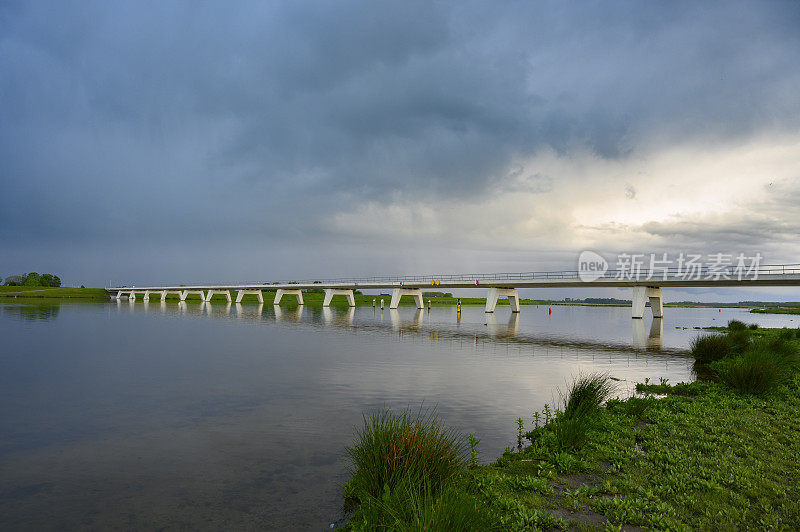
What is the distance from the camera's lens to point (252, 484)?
7.11 m

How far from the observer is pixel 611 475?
7.10m

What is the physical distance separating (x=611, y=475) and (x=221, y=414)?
31.0 ft

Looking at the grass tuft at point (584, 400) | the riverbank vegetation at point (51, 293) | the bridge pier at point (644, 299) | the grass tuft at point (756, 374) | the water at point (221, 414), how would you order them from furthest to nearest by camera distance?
the riverbank vegetation at point (51, 293) → the bridge pier at point (644, 299) → the grass tuft at point (756, 374) → the grass tuft at point (584, 400) → the water at point (221, 414)

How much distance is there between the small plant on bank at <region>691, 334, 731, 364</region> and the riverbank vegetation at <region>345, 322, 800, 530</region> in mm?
10694

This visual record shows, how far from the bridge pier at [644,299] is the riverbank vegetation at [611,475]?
52.1 metres

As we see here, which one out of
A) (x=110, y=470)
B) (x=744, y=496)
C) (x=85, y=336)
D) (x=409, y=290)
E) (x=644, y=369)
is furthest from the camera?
(x=409, y=290)

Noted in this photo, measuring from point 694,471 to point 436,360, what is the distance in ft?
47.8

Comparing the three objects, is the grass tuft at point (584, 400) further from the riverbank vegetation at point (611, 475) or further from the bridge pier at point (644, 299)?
the bridge pier at point (644, 299)

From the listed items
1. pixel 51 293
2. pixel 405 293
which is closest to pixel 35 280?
pixel 51 293

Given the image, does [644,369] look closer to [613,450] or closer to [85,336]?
[613,450]

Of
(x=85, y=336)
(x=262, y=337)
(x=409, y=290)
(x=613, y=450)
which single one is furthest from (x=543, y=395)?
(x=409, y=290)

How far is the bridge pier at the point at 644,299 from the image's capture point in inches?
2283

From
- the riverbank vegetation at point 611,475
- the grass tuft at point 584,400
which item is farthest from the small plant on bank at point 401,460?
the grass tuft at point 584,400

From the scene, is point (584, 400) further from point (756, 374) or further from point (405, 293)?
point (405, 293)
